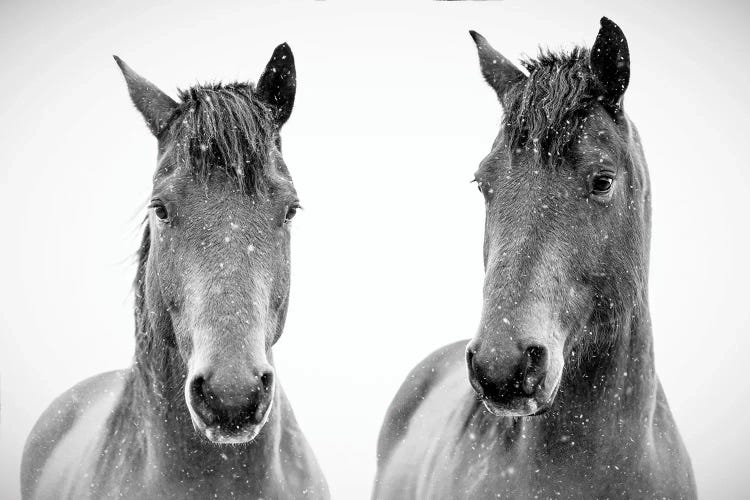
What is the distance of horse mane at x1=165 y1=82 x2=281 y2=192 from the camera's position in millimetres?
3760

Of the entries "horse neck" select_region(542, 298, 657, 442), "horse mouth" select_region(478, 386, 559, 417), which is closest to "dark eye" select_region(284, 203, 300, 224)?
"horse mouth" select_region(478, 386, 559, 417)

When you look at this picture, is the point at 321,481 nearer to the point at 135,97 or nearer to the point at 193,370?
the point at 193,370

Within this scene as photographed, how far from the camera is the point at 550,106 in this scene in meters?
3.64

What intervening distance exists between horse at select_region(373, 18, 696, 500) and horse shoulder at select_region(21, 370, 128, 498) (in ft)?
11.1

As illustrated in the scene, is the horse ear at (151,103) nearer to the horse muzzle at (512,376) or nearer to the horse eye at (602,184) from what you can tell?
the horse muzzle at (512,376)

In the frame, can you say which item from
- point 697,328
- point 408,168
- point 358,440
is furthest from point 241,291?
point 408,168

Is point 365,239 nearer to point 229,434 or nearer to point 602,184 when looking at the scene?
point 602,184

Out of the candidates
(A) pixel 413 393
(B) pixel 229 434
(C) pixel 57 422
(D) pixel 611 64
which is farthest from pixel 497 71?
(C) pixel 57 422

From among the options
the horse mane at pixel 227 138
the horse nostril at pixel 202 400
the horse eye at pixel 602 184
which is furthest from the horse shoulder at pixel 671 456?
the horse mane at pixel 227 138

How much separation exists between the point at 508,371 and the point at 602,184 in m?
1.17

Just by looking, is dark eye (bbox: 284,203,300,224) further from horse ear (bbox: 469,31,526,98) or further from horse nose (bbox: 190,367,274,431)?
horse ear (bbox: 469,31,526,98)

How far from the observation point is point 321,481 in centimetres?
459

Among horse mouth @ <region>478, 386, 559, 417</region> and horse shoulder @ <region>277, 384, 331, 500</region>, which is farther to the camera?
horse shoulder @ <region>277, 384, 331, 500</region>

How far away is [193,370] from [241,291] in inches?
17.6
